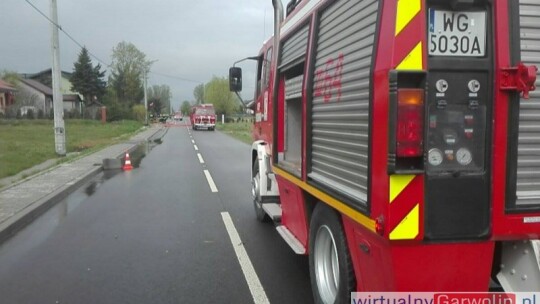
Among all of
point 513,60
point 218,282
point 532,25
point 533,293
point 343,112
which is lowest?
point 218,282

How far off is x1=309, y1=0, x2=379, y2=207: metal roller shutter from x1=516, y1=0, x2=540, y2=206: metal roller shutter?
820mm

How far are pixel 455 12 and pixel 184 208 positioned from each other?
23.8ft

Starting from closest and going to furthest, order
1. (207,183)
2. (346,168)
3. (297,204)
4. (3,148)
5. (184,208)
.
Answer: (346,168), (297,204), (184,208), (207,183), (3,148)

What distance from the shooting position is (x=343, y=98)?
11.2ft

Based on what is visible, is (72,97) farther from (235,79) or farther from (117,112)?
(235,79)

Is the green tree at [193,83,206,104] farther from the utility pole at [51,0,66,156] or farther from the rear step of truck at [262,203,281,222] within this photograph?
the rear step of truck at [262,203,281,222]

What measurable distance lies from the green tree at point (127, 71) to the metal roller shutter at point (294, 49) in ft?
273

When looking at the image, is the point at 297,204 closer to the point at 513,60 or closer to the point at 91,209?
the point at 513,60

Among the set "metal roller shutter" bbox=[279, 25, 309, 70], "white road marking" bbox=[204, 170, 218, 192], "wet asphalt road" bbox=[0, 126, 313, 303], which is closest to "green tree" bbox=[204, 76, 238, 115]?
"white road marking" bbox=[204, 170, 218, 192]

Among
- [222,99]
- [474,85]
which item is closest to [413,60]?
[474,85]

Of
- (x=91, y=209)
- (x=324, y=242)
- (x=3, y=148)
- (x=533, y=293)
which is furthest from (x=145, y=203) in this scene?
(x=3, y=148)

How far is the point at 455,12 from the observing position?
2.68 m

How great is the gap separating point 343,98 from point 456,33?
930 mm

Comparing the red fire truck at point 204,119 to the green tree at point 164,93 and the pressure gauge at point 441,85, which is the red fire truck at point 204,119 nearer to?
the pressure gauge at point 441,85
